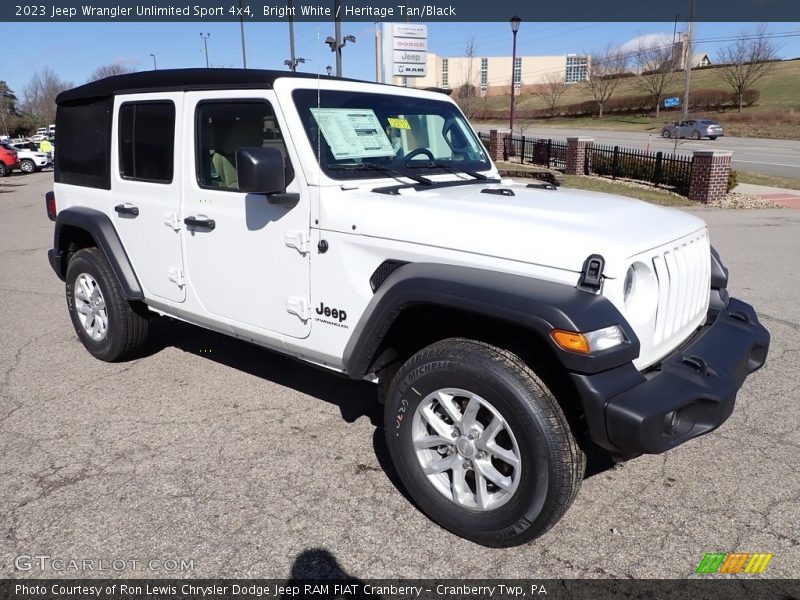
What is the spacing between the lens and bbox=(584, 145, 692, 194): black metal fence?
15.5 meters

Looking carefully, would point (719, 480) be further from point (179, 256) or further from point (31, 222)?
point (31, 222)

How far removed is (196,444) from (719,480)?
9.41 ft

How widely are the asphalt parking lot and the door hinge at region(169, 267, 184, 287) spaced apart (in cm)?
82

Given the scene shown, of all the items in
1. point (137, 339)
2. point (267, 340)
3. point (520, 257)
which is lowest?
point (137, 339)

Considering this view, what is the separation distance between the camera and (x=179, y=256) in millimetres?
3986

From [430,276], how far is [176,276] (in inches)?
80.1

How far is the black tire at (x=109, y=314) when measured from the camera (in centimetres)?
457

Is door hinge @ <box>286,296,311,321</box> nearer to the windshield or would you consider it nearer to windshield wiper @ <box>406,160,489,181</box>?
the windshield

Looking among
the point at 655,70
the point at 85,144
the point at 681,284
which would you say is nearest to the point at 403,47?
the point at 85,144

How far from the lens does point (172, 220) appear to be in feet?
12.9

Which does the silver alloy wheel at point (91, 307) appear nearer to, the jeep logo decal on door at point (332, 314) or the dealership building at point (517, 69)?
the jeep logo decal on door at point (332, 314)

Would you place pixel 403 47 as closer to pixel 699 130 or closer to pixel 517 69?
pixel 699 130

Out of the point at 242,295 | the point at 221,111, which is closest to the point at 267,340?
the point at 242,295

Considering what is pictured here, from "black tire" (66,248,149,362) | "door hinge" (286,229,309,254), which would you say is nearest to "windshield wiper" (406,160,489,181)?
"door hinge" (286,229,309,254)
